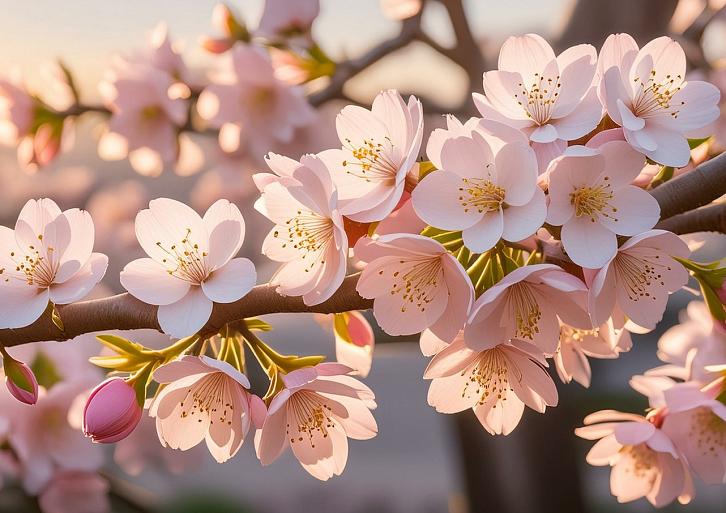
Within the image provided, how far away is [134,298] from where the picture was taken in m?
0.67

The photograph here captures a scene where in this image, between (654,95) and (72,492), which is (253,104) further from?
(654,95)

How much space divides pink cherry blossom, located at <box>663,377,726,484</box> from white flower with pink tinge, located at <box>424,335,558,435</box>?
0.23 meters

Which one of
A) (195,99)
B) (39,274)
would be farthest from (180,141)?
(39,274)

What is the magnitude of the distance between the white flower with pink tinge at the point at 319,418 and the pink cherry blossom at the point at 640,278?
0.64 feet

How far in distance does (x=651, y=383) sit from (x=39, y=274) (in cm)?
64

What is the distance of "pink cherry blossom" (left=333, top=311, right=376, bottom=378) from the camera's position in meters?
0.83

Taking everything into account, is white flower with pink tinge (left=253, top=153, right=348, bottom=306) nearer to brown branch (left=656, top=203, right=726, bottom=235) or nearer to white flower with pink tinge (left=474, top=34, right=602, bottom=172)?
white flower with pink tinge (left=474, top=34, right=602, bottom=172)

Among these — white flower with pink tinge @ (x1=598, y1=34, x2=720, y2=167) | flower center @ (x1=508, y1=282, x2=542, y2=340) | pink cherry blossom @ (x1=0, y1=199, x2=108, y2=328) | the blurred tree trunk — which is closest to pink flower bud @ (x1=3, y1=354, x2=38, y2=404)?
pink cherry blossom @ (x1=0, y1=199, x2=108, y2=328)

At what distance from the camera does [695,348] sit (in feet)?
3.38

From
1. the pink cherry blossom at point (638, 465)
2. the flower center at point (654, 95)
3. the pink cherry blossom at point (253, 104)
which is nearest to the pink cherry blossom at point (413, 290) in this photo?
the flower center at point (654, 95)

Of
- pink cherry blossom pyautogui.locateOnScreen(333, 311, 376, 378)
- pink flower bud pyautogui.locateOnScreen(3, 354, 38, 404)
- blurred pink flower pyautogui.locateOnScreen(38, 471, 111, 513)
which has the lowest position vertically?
blurred pink flower pyautogui.locateOnScreen(38, 471, 111, 513)

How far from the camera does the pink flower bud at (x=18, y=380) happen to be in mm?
701

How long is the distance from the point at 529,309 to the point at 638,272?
90 millimetres

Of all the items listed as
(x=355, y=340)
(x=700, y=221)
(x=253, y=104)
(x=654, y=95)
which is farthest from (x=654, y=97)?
(x=253, y=104)
